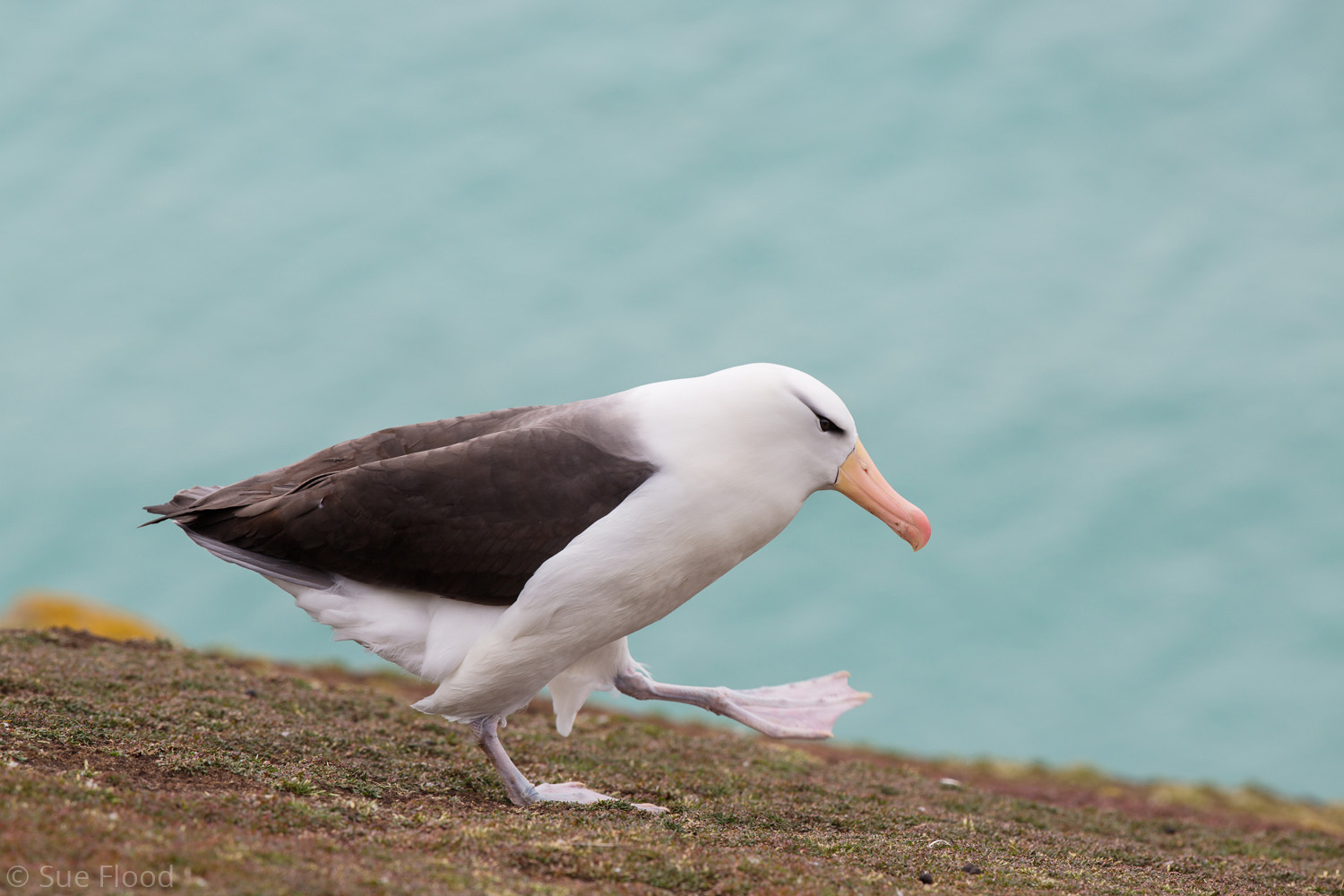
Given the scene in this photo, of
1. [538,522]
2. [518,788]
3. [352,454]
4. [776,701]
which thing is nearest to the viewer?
[538,522]

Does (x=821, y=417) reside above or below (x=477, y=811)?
above

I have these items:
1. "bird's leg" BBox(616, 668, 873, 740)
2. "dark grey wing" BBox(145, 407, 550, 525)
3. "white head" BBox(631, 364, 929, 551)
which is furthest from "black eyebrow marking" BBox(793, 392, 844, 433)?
"bird's leg" BBox(616, 668, 873, 740)

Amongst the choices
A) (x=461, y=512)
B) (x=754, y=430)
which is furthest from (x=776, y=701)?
(x=461, y=512)

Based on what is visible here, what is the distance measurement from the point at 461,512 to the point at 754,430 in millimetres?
1329

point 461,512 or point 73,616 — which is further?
point 73,616

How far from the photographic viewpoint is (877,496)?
18.5 feet

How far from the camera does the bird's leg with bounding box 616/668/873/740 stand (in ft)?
19.7

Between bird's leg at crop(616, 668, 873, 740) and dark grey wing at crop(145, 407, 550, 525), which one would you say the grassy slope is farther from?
dark grey wing at crop(145, 407, 550, 525)

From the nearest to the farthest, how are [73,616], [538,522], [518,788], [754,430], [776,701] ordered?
1. [538,522]
2. [754,430]
3. [518,788]
4. [776,701]
5. [73,616]

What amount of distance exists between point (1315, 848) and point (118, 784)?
6.66 meters

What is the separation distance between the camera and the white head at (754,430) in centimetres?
523

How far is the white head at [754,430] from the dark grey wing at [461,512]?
26 centimetres

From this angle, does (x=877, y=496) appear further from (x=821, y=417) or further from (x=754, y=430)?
(x=754, y=430)

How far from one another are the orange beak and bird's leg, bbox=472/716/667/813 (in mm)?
1707
